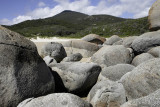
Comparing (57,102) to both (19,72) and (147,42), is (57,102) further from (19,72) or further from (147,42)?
(147,42)

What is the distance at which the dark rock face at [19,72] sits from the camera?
4.65 meters

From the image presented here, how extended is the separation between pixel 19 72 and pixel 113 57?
477 cm

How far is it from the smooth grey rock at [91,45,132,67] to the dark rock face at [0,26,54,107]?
130 inches

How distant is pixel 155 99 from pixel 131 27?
3948cm

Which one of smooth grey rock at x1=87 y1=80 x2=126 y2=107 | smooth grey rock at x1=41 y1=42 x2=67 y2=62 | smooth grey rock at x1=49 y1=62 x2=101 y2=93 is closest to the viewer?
smooth grey rock at x1=87 y1=80 x2=126 y2=107

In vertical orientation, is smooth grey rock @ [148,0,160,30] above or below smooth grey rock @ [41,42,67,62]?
above

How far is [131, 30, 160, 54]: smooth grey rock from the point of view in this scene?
867cm

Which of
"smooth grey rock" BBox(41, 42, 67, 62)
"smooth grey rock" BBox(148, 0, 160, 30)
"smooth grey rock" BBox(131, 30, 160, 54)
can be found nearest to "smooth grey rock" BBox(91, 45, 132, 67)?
"smooth grey rock" BBox(131, 30, 160, 54)

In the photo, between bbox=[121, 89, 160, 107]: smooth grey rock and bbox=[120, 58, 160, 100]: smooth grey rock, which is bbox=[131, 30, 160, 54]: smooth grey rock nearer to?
bbox=[120, 58, 160, 100]: smooth grey rock

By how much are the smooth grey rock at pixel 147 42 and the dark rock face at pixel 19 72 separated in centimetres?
527

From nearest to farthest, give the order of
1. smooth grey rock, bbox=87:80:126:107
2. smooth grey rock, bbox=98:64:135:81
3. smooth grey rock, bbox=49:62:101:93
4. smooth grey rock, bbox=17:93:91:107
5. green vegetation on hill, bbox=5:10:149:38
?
smooth grey rock, bbox=17:93:91:107, smooth grey rock, bbox=87:80:126:107, smooth grey rock, bbox=98:64:135:81, smooth grey rock, bbox=49:62:101:93, green vegetation on hill, bbox=5:10:149:38

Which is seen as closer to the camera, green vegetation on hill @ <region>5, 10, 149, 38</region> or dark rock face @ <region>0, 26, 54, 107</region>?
dark rock face @ <region>0, 26, 54, 107</region>

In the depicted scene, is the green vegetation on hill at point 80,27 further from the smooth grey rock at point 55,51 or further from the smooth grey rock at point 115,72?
the smooth grey rock at point 115,72

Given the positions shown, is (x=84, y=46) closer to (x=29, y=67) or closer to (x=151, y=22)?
(x=151, y=22)
